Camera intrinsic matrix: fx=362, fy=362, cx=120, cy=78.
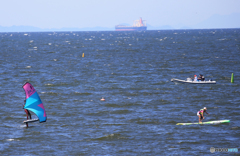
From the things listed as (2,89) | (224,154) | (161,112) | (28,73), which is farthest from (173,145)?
(28,73)

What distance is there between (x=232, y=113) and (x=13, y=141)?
21847 mm

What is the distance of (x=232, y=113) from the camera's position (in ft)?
123

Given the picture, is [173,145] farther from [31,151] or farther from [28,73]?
[28,73]

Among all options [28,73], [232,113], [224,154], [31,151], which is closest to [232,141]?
[224,154]

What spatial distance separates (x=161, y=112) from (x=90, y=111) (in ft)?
25.1

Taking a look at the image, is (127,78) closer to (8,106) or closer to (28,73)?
(28,73)

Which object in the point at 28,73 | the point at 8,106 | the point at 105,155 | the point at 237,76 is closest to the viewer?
the point at 105,155

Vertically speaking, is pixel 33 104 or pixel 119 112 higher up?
pixel 33 104

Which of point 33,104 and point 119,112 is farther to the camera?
point 119,112

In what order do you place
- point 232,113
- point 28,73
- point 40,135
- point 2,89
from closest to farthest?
point 40,135, point 232,113, point 2,89, point 28,73

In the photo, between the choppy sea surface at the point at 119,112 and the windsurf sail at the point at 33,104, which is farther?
the windsurf sail at the point at 33,104

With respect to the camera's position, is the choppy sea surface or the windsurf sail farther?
the windsurf sail

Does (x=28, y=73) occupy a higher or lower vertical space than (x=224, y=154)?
higher

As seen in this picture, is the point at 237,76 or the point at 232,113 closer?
the point at 232,113
